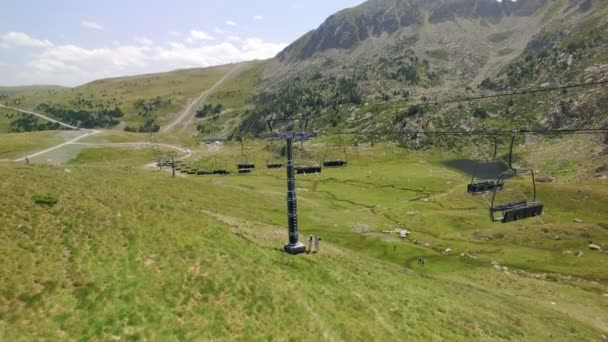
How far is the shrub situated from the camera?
1592 inches

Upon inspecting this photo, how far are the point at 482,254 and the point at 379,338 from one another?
52.3 m

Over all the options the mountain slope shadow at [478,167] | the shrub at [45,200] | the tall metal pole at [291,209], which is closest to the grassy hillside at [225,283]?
the shrub at [45,200]

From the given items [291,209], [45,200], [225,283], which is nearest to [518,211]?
[291,209]

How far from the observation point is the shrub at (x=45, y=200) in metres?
40.4

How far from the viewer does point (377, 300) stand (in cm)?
4109

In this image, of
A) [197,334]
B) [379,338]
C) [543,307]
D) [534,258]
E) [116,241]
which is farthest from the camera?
[534,258]

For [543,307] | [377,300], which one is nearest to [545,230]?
[543,307]

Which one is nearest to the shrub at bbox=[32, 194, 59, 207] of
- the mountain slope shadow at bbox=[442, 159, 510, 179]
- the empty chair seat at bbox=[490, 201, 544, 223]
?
the empty chair seat at bbox=[490, 201, 544, 223]

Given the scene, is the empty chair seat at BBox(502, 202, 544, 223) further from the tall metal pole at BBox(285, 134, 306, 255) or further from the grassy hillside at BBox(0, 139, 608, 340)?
the tall metal pole at BBox(285, 134, 306, 255)

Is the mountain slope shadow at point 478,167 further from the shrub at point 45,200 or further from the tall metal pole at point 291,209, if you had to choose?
the shrub at point 45,200

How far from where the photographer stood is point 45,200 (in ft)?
133

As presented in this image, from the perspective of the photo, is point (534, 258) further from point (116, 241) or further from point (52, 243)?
→ point (52, 243)

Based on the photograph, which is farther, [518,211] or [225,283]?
[518,211]

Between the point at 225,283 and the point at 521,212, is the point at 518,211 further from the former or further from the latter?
the point at 225,283
